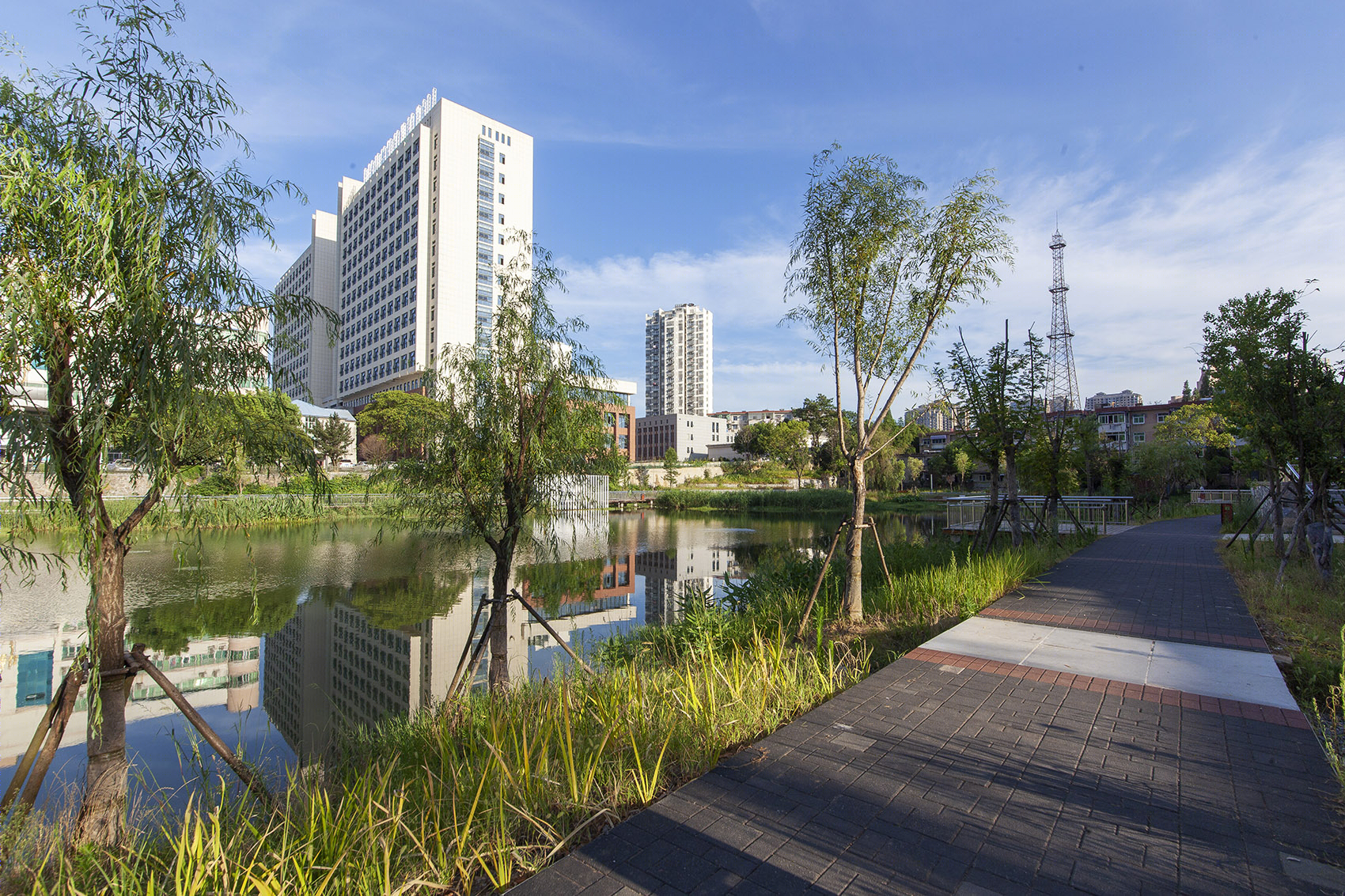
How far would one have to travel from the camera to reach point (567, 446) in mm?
7207

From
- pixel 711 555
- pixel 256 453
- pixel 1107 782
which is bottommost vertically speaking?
pixel 711 555

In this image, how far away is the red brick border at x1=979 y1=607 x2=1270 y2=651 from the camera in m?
5.99

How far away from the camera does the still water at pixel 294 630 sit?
6676 mm

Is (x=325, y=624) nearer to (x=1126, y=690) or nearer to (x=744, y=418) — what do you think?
(x=1126, y=690)

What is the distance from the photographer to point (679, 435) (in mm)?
111312

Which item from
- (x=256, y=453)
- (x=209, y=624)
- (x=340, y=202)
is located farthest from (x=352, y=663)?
(x=340, y=202)

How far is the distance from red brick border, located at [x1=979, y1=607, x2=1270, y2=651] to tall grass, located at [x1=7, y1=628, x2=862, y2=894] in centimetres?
319

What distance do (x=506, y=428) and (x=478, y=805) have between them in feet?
14.2

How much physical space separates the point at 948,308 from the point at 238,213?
7.15 metres

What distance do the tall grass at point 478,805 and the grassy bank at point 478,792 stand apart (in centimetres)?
1

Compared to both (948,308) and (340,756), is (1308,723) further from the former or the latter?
(340,756)

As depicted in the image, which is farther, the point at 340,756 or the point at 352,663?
the point at 352,663

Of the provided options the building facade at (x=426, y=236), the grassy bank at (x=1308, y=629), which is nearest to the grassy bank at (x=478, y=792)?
the grassy bank at (x=1308, y=629)

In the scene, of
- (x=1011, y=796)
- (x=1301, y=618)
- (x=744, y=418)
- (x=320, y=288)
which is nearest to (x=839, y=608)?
(x=1011, y=796)
